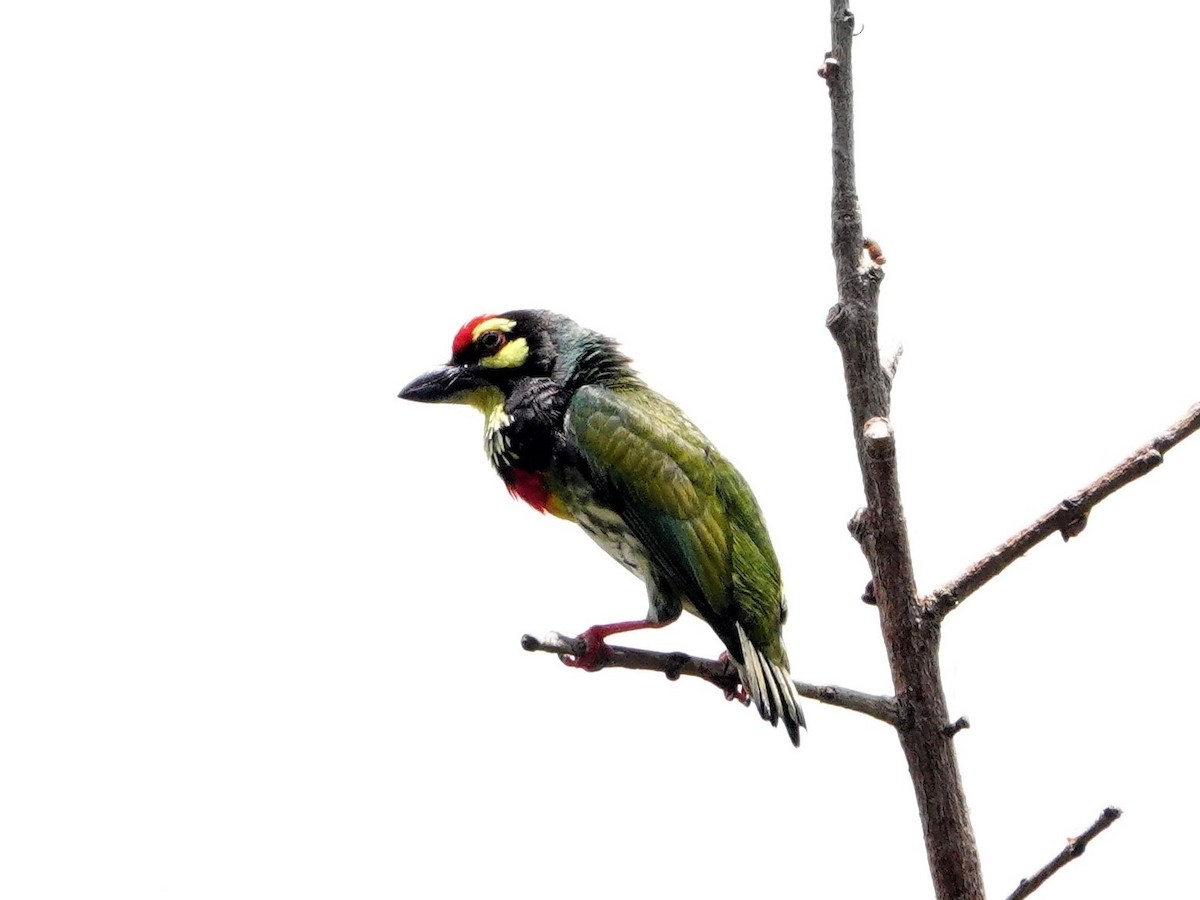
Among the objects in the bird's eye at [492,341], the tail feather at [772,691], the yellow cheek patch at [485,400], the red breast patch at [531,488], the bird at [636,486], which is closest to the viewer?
the tail feather at [772,691]

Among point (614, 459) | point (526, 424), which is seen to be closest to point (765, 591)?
point (614, 459)

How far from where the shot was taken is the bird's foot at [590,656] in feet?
14.0

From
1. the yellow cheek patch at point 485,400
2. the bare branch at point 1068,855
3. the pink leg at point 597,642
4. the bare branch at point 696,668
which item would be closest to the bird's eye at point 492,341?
the yellow cheek patch at point 485,400

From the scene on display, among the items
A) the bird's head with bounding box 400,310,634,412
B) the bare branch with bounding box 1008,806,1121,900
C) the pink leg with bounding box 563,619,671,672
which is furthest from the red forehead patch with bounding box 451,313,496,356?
the bare branch with bounding box 1008,806,1121,900

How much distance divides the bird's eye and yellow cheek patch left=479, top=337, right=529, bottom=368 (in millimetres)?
23

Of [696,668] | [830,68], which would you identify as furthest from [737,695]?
[830,68]

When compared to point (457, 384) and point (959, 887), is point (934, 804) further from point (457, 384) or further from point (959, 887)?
point (457, 384)

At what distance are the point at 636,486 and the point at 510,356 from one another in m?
1.08

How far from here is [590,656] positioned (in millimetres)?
4344

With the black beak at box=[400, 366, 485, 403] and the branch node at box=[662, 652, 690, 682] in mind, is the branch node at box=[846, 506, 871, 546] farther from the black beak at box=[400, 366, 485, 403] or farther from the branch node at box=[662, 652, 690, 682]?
the black beak at box=[400, 366, 485, 403]

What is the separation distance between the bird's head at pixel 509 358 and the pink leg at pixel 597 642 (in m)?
1.12

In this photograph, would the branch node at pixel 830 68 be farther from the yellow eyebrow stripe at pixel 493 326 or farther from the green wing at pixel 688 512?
the yellow eyebrow stripe at pixel 493 326

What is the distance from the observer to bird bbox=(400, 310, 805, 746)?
15.4 feet

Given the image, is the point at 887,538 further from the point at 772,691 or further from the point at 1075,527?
the point at 772,691
